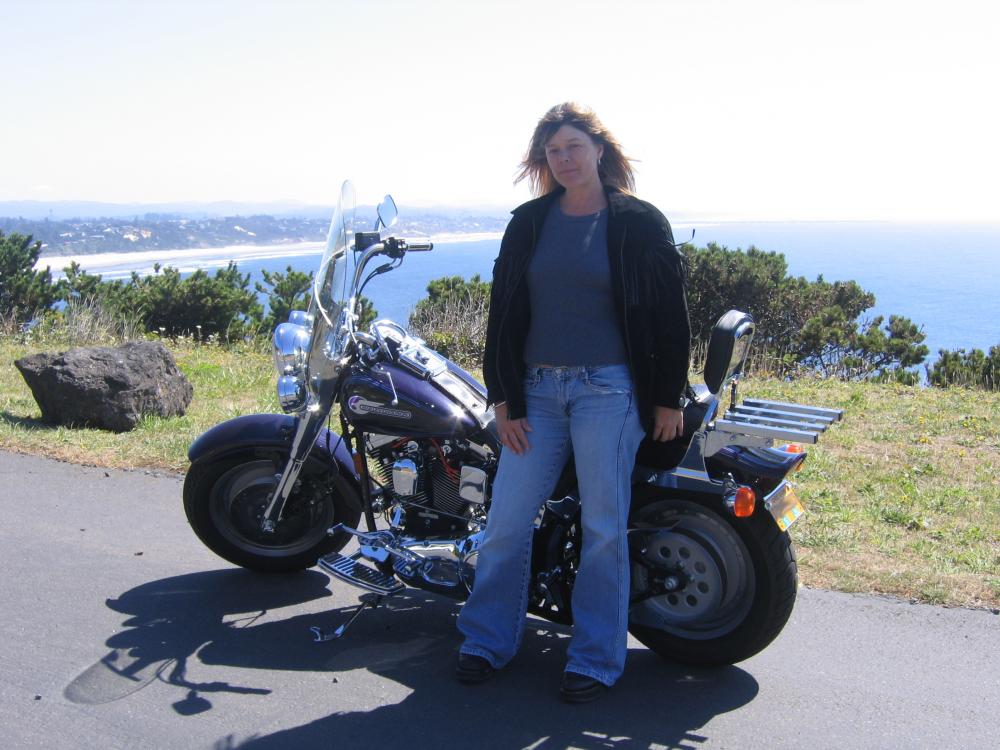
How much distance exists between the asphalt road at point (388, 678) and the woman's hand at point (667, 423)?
0.91m

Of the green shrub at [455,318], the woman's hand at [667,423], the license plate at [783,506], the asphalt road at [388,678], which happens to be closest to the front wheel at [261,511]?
the asphalt road at [388,678]

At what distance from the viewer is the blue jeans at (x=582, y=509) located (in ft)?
10.8

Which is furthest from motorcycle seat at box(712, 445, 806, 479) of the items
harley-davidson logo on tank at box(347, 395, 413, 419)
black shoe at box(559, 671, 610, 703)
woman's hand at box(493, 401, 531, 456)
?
harley-davidson logo on tank at box(347, 395, 413, 419)

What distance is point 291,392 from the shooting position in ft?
13.0

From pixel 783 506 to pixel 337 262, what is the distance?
6.46 ft

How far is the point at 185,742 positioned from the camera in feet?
10.2

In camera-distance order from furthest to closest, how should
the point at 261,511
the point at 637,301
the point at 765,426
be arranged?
the point at 261,511, the point at 765,426, the point at 637,301

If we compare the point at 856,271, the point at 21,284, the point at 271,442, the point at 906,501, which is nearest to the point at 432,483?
the point at 271,442

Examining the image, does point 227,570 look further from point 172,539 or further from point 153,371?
point 153,371

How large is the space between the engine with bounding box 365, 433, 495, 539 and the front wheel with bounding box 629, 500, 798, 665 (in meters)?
0.68

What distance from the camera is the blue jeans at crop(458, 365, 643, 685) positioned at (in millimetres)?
3307

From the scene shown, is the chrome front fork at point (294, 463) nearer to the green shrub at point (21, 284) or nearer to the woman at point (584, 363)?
the woman at point (584, 363)

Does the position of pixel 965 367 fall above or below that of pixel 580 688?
above

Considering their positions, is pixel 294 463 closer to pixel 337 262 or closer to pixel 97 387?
pixel 337 262
